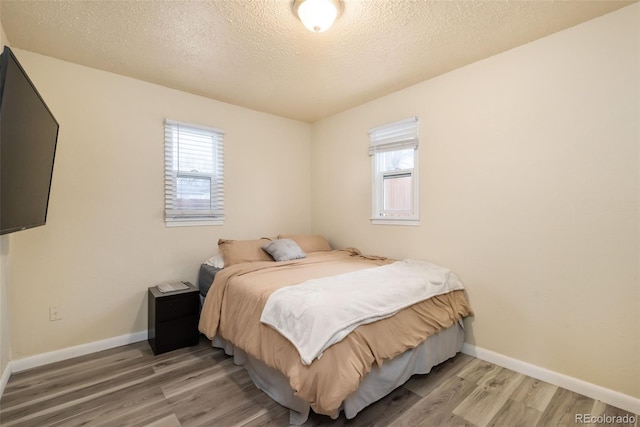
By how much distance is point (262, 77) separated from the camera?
2.79m

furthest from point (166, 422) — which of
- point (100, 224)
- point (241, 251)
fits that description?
point (100, 224)

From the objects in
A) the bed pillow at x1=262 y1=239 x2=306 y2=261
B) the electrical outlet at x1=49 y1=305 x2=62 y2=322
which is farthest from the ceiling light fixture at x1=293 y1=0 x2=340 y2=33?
the electrical outlet at x1=49 y1=305 x2=62 y2=322

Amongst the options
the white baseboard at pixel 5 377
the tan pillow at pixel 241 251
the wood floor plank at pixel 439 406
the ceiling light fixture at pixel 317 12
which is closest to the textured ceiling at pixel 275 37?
the ceiling light fixture at pixel 317 12

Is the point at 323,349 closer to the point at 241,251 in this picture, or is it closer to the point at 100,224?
the point at 241,251

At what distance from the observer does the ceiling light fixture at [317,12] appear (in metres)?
1.72

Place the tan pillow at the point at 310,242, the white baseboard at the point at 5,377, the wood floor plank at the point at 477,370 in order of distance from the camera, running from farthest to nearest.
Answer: the tan pillow at the point at 310,242
the wood floor plank at the point at 477,370
the white baseboard at the point at 5,377

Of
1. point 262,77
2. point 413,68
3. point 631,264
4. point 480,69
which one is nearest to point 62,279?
point 262,77

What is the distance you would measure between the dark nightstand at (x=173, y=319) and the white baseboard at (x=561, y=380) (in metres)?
2.50

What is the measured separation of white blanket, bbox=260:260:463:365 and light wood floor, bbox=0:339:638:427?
0.57 m

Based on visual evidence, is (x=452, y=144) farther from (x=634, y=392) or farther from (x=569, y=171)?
(x=634, y=392)

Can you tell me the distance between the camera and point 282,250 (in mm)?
Result: 3139

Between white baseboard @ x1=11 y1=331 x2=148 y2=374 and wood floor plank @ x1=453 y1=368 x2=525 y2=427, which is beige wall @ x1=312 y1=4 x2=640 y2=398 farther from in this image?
white baseboard @ x1=11 y1=331 x2=148 y2=374

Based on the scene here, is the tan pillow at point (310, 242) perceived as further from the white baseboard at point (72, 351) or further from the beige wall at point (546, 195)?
the white baseboard at point (72, 351)

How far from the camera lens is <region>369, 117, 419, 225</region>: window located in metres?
3.00
